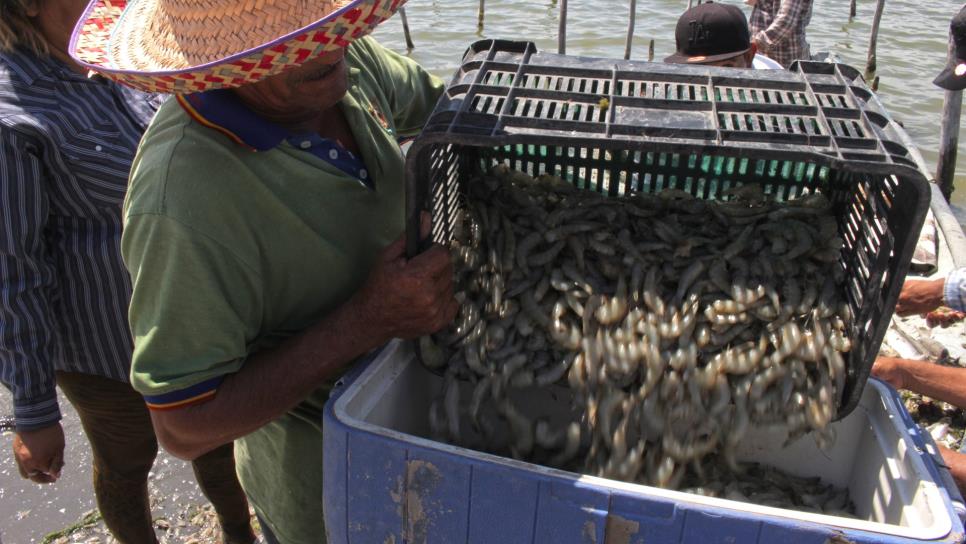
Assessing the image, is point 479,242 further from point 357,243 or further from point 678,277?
point 678,277

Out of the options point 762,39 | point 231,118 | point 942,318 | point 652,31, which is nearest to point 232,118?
point 231,118

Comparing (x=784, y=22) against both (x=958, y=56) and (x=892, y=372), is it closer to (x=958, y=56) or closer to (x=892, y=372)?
(x=958, y=56)

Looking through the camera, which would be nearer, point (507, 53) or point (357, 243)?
point (357, 243)

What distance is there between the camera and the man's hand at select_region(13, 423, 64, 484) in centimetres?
290

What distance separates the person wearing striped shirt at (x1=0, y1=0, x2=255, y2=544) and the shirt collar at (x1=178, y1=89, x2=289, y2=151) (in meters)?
1.04

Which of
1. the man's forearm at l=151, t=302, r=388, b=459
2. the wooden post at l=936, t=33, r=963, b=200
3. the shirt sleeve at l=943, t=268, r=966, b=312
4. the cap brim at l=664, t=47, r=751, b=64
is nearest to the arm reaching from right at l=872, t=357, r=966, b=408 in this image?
the shirt sleeve at l=943, t=268, r=966, b=312

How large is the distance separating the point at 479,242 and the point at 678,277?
0.60 metres

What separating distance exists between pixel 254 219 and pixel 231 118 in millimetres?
242

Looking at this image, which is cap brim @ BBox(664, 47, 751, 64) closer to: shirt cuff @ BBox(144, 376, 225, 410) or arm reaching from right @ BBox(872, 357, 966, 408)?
arm reaching from right @ BBox(872, 357, 966, 408)

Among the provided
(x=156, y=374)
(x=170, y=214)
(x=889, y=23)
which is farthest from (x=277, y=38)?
(x=889, y=23)

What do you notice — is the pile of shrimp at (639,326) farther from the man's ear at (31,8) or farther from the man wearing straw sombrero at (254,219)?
the man's ear at (31,8)

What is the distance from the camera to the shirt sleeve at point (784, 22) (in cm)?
770

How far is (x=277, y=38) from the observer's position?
1693mm

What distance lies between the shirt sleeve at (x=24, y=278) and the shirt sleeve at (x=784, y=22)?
703cm
